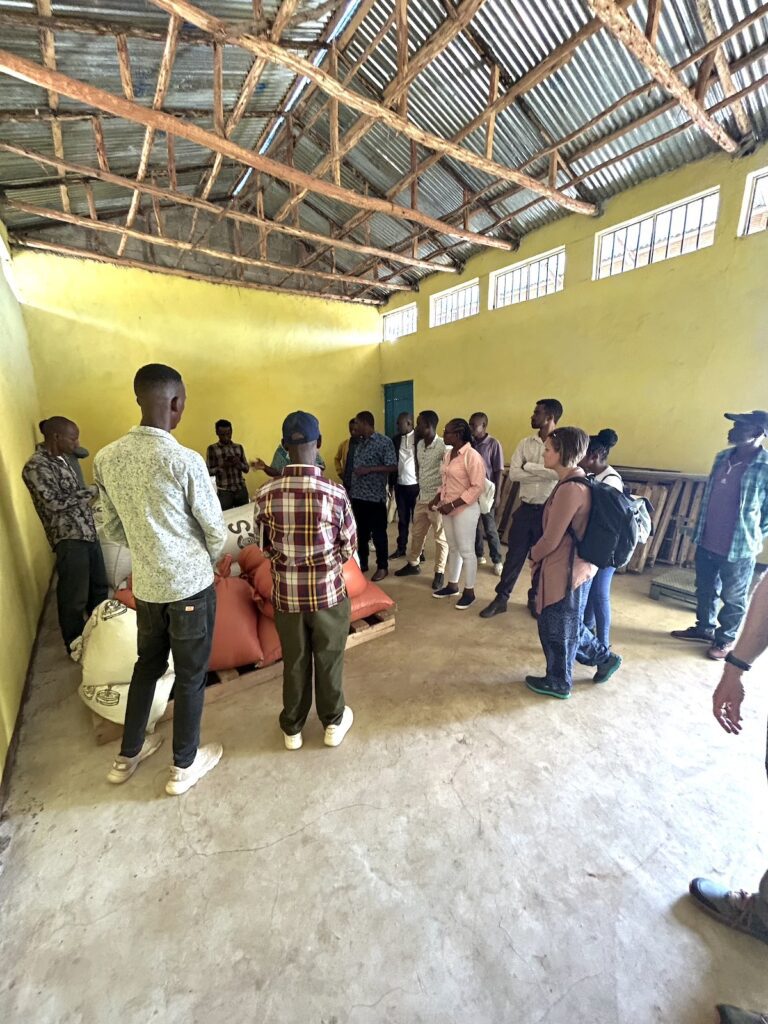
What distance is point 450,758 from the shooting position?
202cm

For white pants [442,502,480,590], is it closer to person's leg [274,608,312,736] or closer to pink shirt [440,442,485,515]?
pink shirt [440,442,485,515]

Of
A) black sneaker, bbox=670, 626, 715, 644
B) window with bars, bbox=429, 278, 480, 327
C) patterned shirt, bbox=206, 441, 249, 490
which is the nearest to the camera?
black sneaker, bbox=670, 626, 715, 644

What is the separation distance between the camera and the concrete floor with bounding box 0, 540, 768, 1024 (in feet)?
3.94

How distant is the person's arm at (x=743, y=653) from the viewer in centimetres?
126

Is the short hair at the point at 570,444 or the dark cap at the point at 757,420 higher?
the dark cap at the point at 757,420

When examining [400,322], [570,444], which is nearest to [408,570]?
[570,444]

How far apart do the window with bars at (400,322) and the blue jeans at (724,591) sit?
682 centimetres

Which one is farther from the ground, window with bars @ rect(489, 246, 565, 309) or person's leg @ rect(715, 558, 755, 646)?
window with bars @ rect(489, 246, 565, 309)

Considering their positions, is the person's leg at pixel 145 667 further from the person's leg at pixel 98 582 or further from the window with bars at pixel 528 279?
the window with bars at pixel 528 279

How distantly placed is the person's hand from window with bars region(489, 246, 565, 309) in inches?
220

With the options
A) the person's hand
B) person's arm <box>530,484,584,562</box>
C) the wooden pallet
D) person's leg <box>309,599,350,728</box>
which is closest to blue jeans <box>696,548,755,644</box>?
person's arm <box>530,484,584,562</box>

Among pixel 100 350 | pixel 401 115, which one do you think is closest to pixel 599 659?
pixel 401 115

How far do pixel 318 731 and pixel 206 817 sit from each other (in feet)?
2.05

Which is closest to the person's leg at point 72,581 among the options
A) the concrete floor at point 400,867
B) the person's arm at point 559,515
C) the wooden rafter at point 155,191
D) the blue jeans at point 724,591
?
the concrete floor at point 400,867
